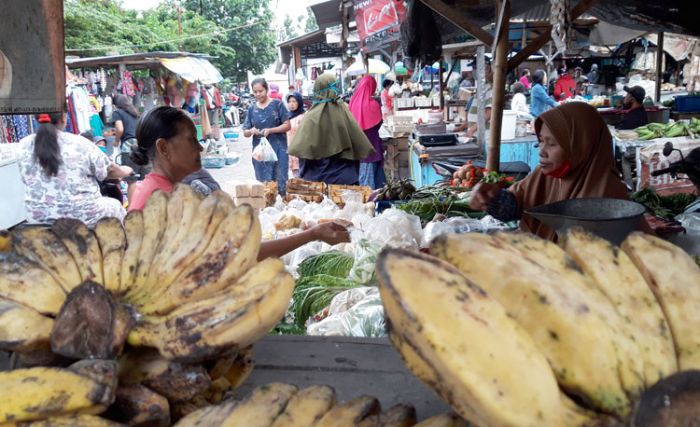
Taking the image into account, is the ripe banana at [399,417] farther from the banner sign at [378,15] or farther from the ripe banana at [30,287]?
the banner sign at [378,15]

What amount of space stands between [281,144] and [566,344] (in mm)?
8281

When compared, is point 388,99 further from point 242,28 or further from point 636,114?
point 242,28

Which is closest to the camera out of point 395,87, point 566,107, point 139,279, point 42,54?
point 139,279

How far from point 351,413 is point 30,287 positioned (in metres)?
0.67

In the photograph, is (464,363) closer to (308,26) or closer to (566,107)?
(566,107)

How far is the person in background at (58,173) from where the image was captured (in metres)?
5.07

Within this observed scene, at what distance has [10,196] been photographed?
6.02 metres

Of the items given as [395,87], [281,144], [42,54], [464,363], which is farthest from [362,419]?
[395,87]

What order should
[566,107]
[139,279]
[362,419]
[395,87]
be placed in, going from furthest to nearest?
1. [395,87]
2. [566,107]
3. [139,279]
4. [362,419]

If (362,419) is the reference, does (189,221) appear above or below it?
above

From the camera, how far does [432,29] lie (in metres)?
5.61

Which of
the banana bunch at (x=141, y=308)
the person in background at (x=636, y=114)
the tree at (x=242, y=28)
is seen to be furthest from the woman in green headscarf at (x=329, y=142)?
the tree at (x=242, y=28)

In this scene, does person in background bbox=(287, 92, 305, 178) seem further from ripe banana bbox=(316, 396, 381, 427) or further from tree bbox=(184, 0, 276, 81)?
tree bbox=(184, 0, 276, 81)

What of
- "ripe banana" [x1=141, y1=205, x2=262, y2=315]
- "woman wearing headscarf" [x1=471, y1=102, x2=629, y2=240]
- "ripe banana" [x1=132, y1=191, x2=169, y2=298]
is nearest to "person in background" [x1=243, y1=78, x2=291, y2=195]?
"woman wearing headscarf" [x1=471, y1=102, x2=629, y2=240]
